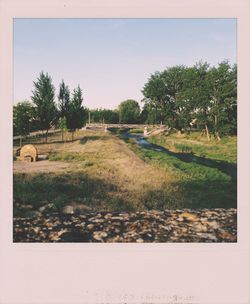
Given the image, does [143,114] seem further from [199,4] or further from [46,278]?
[46,278]

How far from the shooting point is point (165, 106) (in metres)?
5.24

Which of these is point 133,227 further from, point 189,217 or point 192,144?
point 192,144

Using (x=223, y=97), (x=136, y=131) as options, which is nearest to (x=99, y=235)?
(x=136, y=131)

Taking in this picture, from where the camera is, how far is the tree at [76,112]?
193 inches

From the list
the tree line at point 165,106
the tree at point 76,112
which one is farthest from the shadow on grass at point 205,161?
the tree at point 76,112

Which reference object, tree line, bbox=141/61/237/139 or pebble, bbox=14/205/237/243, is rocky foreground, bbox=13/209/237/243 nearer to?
pebble, bbox=14/205/237/243

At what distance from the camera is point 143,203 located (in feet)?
15.7

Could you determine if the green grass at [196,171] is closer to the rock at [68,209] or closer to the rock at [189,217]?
the rock at [189,217]

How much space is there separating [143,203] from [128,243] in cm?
63

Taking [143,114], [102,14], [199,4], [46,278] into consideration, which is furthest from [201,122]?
[46,278]

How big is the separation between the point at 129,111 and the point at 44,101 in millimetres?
1239

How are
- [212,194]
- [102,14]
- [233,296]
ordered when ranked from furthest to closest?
1. [212,194]
2. [102,14]
3. [233,296]

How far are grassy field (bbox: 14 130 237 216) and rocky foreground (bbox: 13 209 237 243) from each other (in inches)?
4.9

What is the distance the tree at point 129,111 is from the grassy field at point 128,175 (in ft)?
1.02
